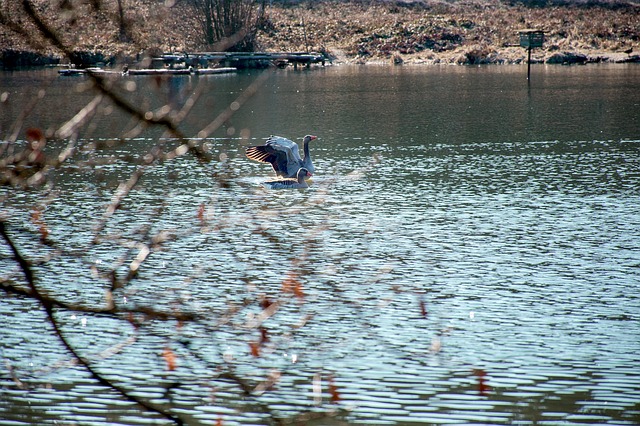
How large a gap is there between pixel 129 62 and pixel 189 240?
1207 centimetres

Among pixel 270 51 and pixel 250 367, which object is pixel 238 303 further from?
pixel 270 51

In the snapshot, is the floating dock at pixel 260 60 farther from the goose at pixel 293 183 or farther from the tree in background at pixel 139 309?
the tree in background at pixel 139 309

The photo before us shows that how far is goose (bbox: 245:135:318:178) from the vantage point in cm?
2509

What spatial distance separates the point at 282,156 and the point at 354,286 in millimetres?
10598

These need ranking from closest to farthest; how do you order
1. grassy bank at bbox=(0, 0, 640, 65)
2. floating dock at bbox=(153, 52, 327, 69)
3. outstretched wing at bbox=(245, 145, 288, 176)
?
outstretched wing at bbox=(245, 145, 288, 176), floating dock at bbox=(153, 52, 327, 69), grassy bank at bbox=(0, 0, 640, 65)

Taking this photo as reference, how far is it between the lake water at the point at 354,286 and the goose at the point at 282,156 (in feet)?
3.06

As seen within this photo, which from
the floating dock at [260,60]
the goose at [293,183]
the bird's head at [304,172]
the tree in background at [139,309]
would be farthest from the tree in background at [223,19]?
the tree in background at [139,309]

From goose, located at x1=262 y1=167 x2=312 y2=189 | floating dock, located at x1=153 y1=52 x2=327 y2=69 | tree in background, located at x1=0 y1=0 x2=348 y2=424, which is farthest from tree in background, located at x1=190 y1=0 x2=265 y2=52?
tree in background, located at x1=0 y1=0 x2=348 y2=424

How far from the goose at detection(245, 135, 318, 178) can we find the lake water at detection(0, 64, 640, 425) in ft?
3.06

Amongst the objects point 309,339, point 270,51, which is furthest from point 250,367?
point 270,51

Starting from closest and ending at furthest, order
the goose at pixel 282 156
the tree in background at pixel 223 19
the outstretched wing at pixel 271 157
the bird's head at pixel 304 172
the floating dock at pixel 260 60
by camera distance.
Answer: the bird's head at pixel 304 172 < the goose at pixel 282 156 < the outstretched wing at pixel 271 157 < the floating dock at pixel 260 60 < the tree in background at pixel 223 19

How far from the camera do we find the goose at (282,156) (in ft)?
82.3

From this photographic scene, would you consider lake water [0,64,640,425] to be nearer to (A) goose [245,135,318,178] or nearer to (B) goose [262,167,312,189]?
(B) goose [262,167,312,189]

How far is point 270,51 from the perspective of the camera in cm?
8306
